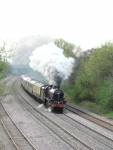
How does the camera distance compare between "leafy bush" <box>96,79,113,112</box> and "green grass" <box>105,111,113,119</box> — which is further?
"leafy bush" <box>96,79,113,112</box>

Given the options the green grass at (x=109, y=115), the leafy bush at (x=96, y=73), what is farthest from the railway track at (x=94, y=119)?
the leafy bush at (x=96, y=73)

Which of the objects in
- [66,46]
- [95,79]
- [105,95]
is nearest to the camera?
[105,95]

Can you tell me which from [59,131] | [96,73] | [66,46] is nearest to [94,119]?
[59,131]

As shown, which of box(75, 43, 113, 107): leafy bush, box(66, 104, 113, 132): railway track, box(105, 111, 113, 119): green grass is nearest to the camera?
box(66, 104, 113, 132): railway track

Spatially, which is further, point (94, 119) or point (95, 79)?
point (95, 79)

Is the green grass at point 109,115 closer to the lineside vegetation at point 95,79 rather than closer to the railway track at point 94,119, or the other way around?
the railway track at point 94,119

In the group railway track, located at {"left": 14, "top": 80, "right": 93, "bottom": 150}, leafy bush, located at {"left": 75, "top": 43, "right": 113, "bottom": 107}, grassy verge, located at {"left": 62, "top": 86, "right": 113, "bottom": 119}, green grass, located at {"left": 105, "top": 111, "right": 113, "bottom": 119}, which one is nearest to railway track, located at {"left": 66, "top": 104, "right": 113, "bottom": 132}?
green grass, located at {"left": 105, "top": 111, "right": 113, "bottom": 119}

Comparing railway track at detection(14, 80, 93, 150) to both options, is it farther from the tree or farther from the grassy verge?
the tree

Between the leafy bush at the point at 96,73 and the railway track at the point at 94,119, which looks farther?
the leafy bush at the point at 96,73

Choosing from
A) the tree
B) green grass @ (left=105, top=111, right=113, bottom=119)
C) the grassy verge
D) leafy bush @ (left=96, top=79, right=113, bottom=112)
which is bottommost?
the grassy verge

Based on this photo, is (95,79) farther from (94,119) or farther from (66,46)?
(66,46)

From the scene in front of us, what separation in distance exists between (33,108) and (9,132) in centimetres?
1448

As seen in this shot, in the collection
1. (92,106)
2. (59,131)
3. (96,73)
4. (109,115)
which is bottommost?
(92,106)

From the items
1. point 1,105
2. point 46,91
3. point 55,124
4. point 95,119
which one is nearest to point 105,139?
point 55,124
